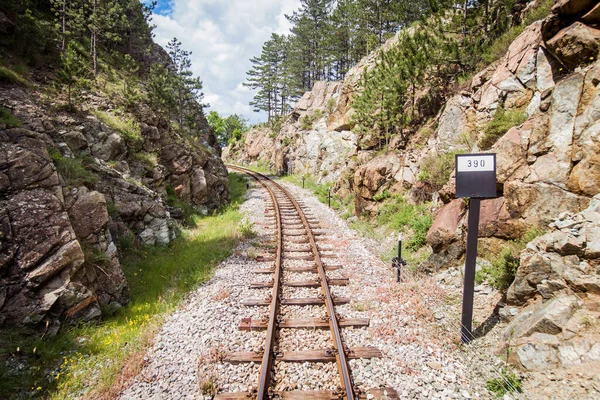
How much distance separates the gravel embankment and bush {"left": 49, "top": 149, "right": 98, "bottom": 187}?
14.7ft

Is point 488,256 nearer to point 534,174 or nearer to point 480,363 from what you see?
point 534,174

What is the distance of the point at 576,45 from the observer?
6.16m

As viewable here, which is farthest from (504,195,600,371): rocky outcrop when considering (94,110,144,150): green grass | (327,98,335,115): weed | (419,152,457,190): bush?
(327,98,335,115): weed

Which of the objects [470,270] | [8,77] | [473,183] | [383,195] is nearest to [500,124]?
[473,183]

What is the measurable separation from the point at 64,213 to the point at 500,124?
36.2ft

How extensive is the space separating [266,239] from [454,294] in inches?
267

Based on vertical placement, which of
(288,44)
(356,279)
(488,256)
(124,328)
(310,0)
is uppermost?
(310,0)

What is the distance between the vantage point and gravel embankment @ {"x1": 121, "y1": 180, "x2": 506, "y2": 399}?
4.33 metres

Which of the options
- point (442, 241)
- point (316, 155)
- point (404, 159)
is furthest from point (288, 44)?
point (442, 241)

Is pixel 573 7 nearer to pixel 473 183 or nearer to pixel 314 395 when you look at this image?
pixel 473 183

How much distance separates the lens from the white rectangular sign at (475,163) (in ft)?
15.4

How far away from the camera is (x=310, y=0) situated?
149 feet

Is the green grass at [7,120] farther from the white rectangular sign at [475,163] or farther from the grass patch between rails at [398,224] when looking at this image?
the grass patch between rails at [398,224]

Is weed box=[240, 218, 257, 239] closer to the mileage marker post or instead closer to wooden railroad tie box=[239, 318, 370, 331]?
wooden railroad tie box=[239, 318, 370, 331]
